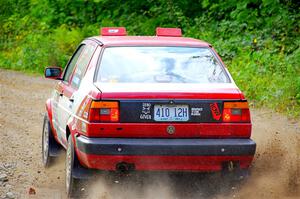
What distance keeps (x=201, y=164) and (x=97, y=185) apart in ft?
3.96

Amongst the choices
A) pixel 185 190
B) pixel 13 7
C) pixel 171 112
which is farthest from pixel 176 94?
pixel 13 7

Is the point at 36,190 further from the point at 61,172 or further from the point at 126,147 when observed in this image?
the point at 126,147

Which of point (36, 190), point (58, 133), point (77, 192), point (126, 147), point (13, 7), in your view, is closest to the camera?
point (126, 147)

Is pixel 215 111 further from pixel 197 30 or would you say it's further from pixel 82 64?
pixel 197 30

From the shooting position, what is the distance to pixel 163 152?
21.3ft

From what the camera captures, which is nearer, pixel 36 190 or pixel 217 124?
pixel 217 124

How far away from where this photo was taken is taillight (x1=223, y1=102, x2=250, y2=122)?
22.0 feet

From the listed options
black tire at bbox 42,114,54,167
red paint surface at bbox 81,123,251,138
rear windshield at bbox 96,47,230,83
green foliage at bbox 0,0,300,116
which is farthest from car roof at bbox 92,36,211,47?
green foliage at bbox 0,0,300,116

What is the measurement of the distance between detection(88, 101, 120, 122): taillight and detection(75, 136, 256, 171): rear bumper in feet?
0.58

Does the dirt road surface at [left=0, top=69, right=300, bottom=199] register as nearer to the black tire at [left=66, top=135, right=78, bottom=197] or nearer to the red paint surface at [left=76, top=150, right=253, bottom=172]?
the black tire at [left=66, top=135, right=78, bottom=197]

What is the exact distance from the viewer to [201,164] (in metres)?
6.61

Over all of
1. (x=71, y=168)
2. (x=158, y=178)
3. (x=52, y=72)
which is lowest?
(x=158, y=178)

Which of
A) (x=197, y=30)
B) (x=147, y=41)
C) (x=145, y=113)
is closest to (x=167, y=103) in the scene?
(x=145, y=113)

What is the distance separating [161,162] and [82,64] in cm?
171
